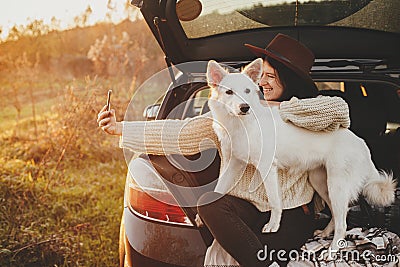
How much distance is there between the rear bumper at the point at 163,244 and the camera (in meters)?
2.00

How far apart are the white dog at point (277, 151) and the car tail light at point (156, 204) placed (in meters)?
0.21

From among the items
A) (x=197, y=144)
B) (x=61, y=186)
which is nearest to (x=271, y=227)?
(x=197, y=144)

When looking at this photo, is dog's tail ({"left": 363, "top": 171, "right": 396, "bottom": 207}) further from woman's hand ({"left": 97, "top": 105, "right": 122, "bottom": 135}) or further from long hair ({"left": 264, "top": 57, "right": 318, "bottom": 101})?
woman's hand ({"left": 97, "top": 105, "right": 122, "bottom": 135})

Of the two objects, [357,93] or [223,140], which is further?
[357,93]

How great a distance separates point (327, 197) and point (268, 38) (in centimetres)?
117

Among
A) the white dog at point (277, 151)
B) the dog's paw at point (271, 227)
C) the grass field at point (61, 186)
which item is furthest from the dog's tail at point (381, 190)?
the grass field at point (61, 186)

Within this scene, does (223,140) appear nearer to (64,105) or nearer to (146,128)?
(146,128)

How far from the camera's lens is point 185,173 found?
1993mm

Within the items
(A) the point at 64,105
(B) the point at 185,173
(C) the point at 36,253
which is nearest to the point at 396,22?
(B) the point at 185,173

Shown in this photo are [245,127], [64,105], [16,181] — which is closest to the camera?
[245,127]

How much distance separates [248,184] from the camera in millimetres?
1964

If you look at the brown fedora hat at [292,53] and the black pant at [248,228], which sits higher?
the brown fedora hat at [292,53]

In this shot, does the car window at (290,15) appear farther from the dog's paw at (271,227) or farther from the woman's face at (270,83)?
the dog's paw at (271,227)

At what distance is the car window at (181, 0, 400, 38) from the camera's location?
2766mm
